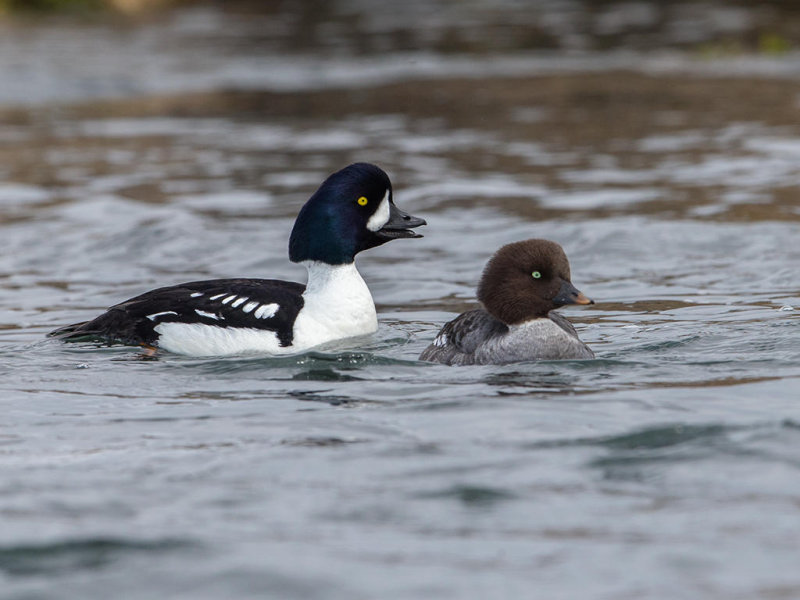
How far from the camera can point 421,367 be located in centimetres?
887

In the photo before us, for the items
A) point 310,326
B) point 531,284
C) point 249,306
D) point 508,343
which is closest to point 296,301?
point 310,326

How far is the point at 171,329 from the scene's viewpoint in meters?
9.38

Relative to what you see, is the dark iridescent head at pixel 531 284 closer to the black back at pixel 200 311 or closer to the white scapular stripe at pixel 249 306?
the black back at pixel 200 311

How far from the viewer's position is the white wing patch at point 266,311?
932 centimetres

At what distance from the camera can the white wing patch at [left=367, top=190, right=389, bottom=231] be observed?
9789 millimetres

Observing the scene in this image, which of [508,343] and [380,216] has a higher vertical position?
[380,216]

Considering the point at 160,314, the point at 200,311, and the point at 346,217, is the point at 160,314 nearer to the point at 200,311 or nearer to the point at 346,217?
the point at 200,311

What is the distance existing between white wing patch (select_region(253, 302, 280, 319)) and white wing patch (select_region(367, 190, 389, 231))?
98 cm

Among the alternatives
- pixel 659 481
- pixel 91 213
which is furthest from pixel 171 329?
pixel 91 213

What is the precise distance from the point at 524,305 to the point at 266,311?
1849 mm

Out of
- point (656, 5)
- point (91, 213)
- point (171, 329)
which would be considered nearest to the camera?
point (171, 329)

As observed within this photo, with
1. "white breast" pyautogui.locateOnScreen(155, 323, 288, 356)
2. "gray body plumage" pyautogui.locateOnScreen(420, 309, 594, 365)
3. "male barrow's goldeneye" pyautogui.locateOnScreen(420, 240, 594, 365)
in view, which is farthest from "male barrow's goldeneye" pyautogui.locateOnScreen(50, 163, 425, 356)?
"male barrow's goldeneye" pyautogui.locateOnScreen(420, 240, 594, 365)

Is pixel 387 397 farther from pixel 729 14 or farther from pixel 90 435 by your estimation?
pixel 729 14

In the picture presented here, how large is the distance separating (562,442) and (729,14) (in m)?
31.7
